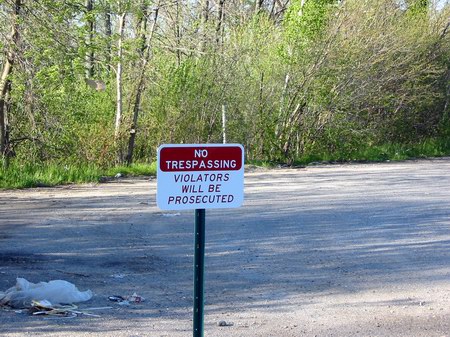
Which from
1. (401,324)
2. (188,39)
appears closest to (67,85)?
(188,39)

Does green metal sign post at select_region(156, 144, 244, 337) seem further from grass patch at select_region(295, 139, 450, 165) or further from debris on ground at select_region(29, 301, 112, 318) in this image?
grass patch at select_region(295, 139, 450, 165)

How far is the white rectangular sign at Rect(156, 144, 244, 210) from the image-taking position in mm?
4531

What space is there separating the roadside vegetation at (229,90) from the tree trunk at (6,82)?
0.13 ft

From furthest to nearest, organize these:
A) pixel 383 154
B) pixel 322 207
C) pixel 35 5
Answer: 1. pixel 383 154
2. pixel 35 5
3. pixel 322 207

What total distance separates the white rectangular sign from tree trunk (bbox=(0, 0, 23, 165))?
11692 millimetres

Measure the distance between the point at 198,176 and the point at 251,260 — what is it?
5587 mm

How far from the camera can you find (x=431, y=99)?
2952cm

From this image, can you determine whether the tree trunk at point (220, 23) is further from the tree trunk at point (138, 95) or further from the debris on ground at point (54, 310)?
the debris on ground at point (54, 310)

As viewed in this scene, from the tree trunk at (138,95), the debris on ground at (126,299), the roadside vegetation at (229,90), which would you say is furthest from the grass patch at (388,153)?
the debris on ground at (126,299)

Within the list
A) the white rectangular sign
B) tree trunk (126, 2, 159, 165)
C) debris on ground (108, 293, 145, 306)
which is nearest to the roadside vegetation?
tree trunk (126, 2, 159, 165)

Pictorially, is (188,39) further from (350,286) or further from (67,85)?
(350,286)

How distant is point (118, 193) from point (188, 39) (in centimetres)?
870

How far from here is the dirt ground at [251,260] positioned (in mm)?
7293

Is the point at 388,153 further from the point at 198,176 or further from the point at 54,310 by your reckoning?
the point at 198,176
